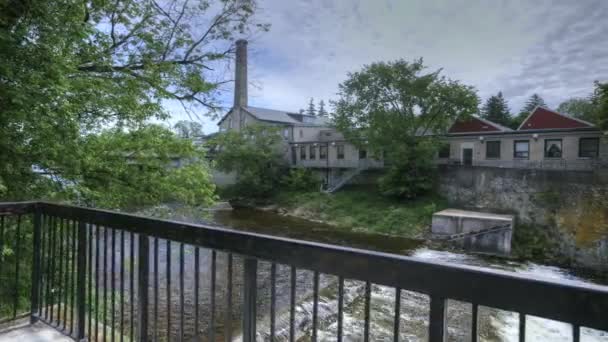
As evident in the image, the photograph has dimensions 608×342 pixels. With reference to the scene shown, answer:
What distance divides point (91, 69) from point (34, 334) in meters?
3.47

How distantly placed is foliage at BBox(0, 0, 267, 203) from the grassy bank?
10412 mm

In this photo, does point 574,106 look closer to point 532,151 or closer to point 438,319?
point 532,151

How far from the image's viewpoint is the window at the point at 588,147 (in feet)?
47.2

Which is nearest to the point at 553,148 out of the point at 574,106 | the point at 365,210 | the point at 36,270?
the point at 365,210

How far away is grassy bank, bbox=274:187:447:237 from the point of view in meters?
14.0

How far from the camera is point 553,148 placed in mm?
15406

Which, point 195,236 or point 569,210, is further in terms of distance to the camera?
point 569,210

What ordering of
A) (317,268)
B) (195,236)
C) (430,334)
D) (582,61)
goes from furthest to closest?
(582,61), (195,236), (317,268), (430,334)

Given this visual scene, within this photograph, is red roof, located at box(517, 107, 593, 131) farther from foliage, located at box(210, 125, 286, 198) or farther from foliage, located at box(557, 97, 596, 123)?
foliage, located at box(210, 125, 286, 198)

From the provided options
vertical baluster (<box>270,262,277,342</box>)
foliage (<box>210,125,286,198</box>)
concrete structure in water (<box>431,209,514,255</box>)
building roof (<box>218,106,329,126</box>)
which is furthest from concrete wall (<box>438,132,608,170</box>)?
vertical baluster (<box>270,262,277,342</box>)

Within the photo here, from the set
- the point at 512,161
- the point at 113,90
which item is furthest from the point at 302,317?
the point at 512,161

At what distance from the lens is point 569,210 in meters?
11.4

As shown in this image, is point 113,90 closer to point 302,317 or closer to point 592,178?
point 302,317

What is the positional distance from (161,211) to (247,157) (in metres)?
16.6
